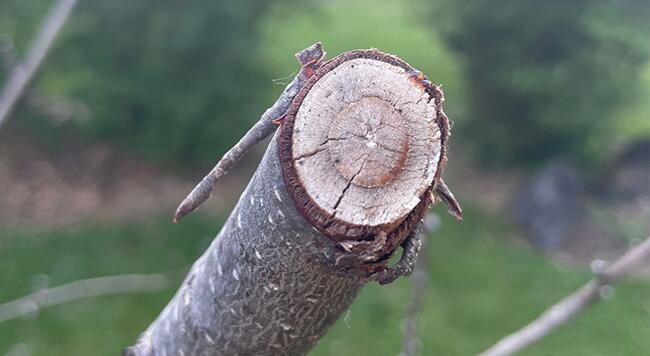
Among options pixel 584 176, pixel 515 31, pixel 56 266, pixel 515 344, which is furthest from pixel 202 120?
pixel 515 344

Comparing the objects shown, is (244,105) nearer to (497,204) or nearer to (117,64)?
(117,64)

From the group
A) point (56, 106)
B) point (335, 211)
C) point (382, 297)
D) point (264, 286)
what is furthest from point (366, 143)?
point (56, 106)

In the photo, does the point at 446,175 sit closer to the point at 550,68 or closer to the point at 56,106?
the point at 550,68

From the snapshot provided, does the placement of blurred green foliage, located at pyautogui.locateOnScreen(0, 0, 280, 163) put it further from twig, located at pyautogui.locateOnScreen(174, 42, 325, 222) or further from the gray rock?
twig, located at pyautogui.locateOnScreen(174, 42, 325, 222)

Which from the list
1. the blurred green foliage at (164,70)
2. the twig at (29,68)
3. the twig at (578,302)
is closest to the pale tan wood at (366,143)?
the twig at (578,302)

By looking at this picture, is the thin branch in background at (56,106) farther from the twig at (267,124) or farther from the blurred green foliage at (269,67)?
the twig at (267,124)

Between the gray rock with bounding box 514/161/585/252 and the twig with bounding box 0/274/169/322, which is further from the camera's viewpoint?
the gray rock with bounding box 514/161/585/252

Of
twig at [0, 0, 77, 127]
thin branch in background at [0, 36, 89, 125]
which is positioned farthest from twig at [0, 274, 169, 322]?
twig at [0, 0, 77, 127]
